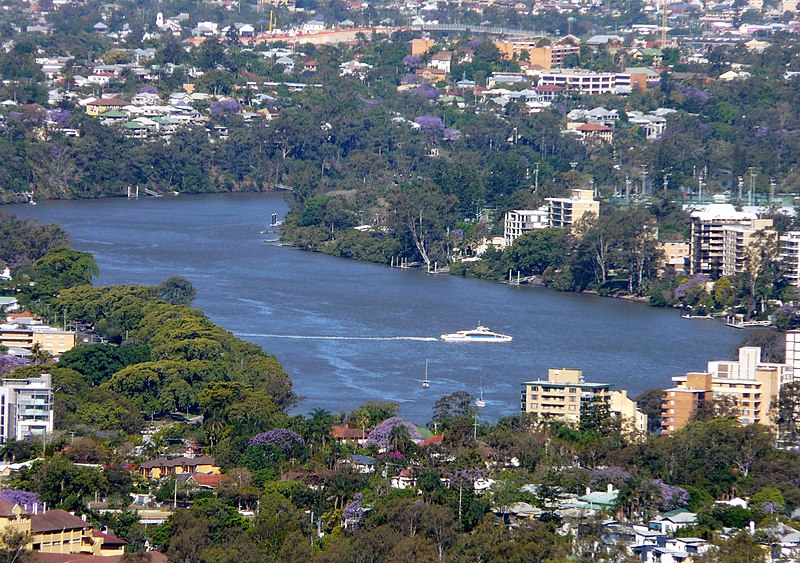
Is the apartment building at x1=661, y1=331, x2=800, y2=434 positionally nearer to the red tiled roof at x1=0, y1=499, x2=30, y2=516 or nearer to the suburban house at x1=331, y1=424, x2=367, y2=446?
the suburban house at x1=331, y1=424, x2=367, y2=446

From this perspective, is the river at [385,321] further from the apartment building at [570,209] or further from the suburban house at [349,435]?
the apartment building at [570,209]

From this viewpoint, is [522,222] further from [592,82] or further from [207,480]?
[592,82]

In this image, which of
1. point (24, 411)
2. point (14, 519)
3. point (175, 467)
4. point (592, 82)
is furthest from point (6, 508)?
point (592, 82)

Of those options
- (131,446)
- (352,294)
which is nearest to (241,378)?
(131,446)

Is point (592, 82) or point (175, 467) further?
point (592, 82)

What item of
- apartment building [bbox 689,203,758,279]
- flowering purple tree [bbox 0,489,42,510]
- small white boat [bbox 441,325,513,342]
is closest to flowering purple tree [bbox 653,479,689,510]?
flowering purple tree [bbox 0,489,42,510]

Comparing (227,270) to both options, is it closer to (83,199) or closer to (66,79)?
(83,199)
